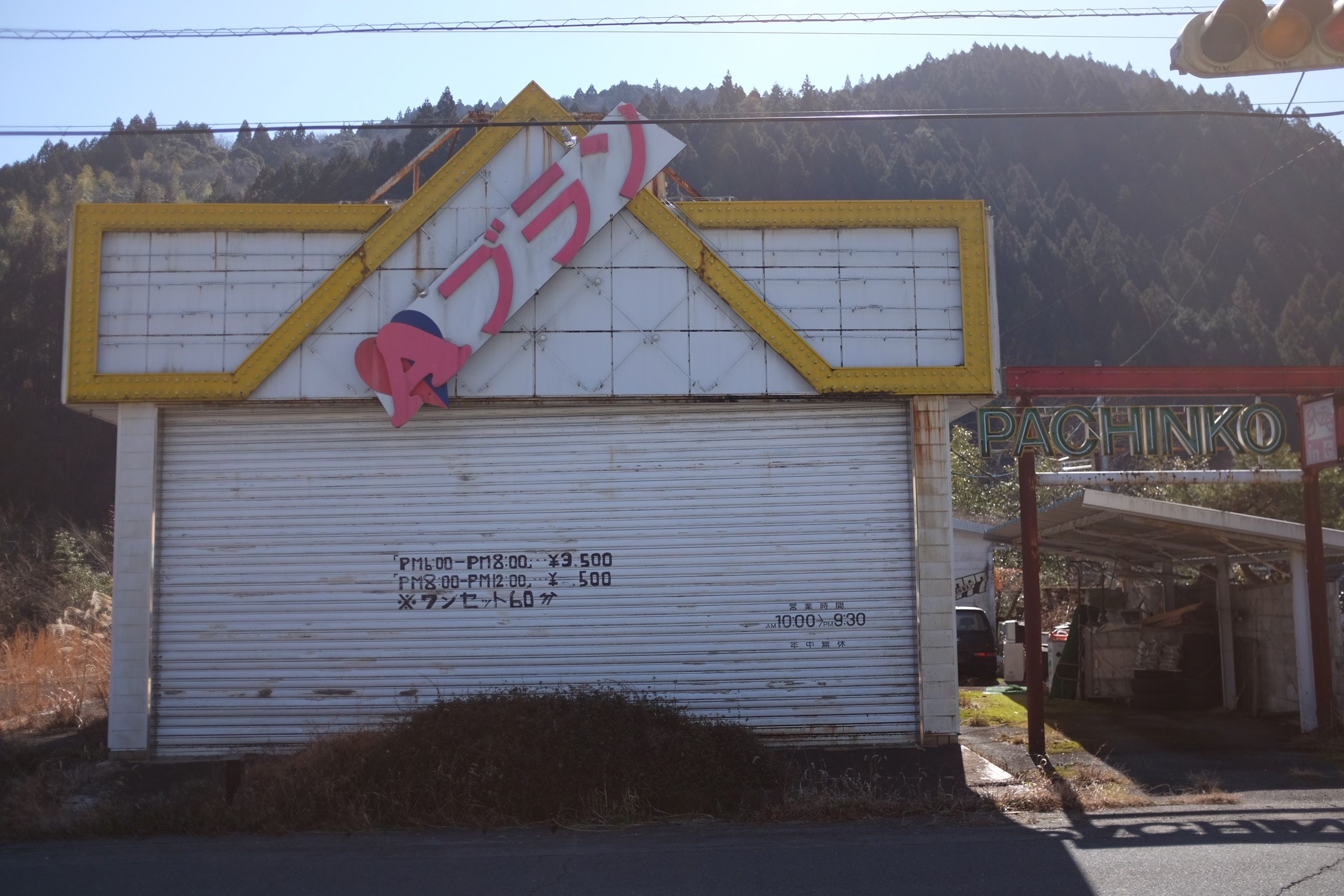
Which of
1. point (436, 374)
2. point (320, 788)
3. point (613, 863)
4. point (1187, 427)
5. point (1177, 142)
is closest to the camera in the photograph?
point (613, 863)

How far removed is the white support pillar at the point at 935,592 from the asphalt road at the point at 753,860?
2482 millimetres

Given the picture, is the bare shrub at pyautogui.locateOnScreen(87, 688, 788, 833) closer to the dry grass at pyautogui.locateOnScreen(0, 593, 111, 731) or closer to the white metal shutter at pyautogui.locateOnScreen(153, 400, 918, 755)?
the white metal shutter at pyautogui.locateOnScreen(153, 400, 918, 755)

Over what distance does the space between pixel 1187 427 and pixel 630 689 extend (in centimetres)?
698

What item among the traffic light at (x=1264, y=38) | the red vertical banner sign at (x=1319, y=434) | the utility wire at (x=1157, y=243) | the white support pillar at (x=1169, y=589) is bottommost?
Result: the white support pillar at (x=1169, y=589)

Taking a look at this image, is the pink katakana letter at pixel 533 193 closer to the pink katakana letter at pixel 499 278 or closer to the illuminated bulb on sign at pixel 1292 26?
the pink katakana letter at pixel 499 278

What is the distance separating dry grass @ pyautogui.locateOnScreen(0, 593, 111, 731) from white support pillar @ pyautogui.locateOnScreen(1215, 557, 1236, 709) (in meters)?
15.3

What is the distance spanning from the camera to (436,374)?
11.8m

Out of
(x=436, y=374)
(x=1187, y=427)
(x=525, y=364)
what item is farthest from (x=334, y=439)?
(x=1187, y=427)

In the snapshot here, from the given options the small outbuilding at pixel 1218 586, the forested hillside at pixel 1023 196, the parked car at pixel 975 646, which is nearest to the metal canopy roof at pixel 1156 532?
the small outbuilding at pixel 1218 586

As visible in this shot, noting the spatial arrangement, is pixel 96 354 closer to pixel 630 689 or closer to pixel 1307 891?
pixel 630 689

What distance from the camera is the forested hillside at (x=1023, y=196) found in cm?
5828

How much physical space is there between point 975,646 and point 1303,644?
939 centimetres

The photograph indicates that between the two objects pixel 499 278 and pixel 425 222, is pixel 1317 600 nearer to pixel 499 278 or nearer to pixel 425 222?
pixel 499 278

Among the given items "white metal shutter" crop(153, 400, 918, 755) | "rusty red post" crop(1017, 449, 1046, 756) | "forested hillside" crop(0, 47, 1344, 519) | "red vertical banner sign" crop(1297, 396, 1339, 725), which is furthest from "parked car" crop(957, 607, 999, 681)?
"forested hillside" crop(0, 47, 1344, 519)
